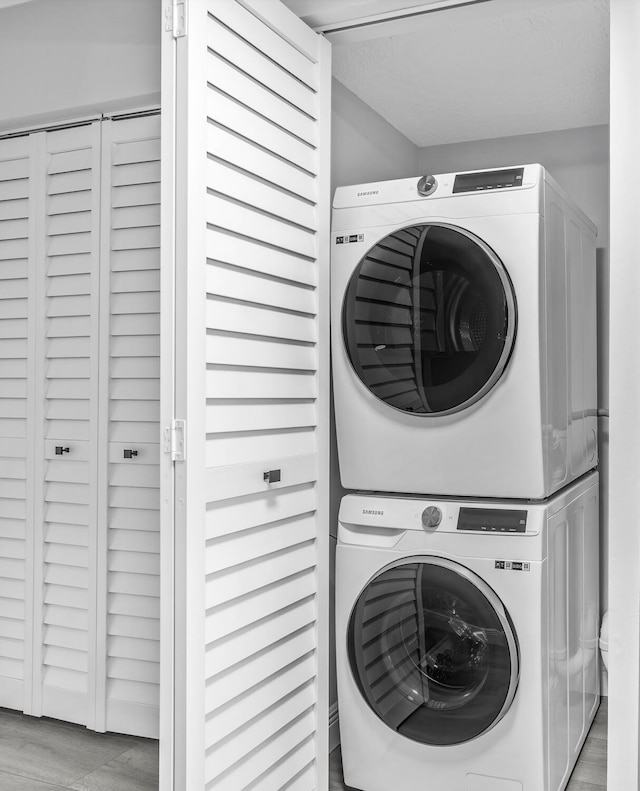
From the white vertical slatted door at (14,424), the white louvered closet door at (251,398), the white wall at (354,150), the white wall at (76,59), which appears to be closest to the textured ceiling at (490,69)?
the white wall at (354,150)

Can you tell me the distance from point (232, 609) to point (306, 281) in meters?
0.91

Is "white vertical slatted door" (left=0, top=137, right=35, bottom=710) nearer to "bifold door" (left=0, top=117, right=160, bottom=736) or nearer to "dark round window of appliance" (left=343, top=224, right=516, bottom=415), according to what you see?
"bifold door" (left=0, top=117, right=160, bottom=736)

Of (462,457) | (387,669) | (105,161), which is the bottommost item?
(387,669)

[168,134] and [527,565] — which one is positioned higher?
[168,134]

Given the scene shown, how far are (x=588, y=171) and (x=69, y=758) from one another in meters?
2.93

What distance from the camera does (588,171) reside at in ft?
10.6

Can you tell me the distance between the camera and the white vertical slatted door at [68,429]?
2.46 m

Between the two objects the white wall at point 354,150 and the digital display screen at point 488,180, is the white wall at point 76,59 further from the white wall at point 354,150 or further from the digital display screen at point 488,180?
the digital display screen at point 488,180

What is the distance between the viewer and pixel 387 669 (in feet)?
7.06

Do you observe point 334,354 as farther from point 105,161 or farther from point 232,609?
point 105,161

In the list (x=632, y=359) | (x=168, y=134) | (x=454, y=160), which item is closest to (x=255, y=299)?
(x=168, y=134)

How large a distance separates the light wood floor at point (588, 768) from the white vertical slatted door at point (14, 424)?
106cm

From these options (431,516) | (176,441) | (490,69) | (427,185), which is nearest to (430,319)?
(427,185)

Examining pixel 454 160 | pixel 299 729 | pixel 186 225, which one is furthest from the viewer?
A: pixel 454 160
